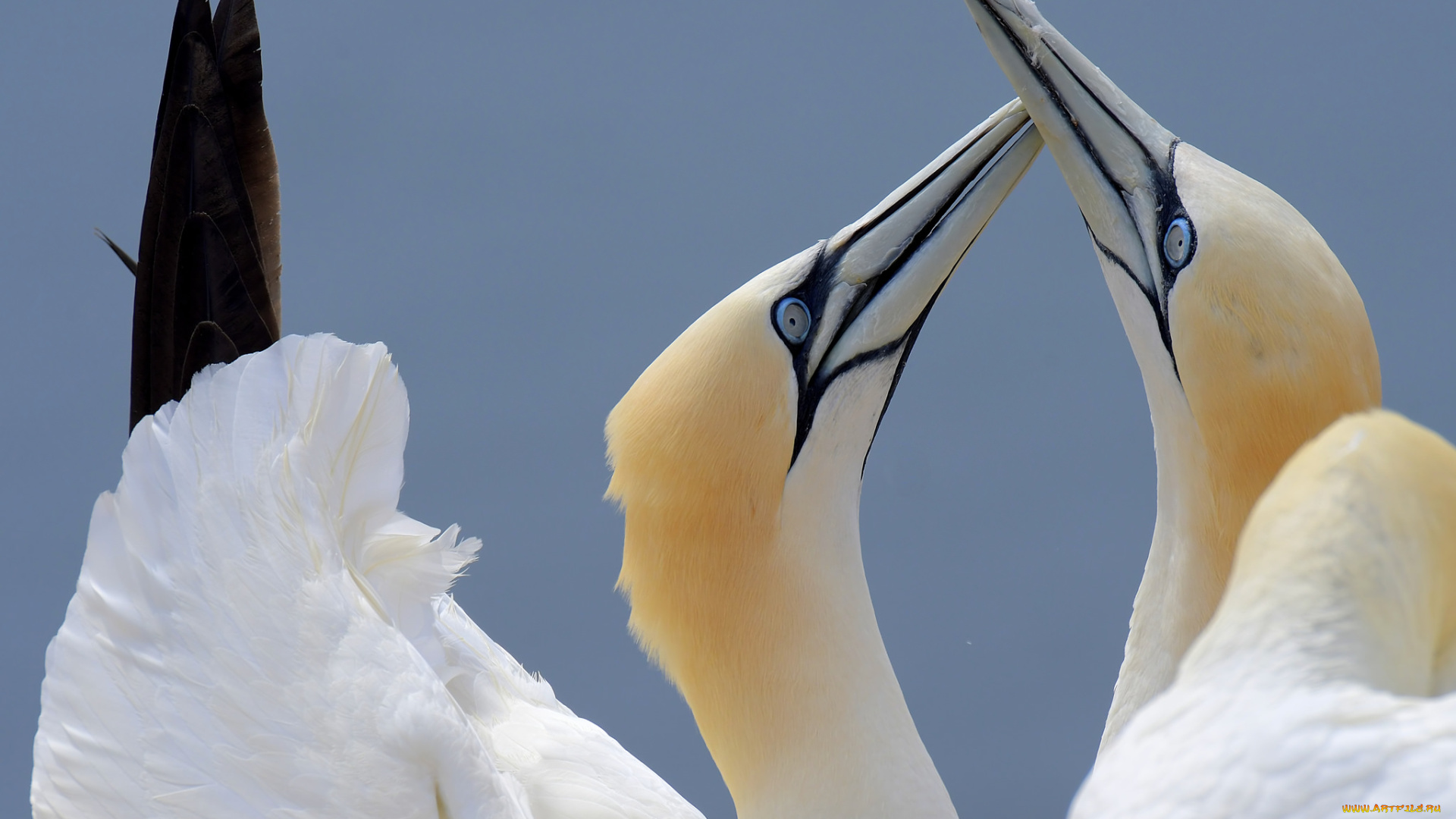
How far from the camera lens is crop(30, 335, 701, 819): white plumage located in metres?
2.64

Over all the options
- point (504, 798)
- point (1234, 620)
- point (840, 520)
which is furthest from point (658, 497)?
point (1234, 620)

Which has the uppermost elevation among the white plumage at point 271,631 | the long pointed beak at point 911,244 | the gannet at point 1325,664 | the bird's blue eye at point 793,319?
the long pointed beak at point 911,244

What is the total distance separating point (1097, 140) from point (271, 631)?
1840 mm

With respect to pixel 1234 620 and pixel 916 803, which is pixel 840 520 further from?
pixel 1234 620

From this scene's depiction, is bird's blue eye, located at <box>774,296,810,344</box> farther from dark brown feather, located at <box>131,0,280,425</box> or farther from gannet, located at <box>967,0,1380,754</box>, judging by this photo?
dark brown feather, located at <box>131,0,280,425</box>

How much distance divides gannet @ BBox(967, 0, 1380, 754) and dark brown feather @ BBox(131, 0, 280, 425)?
5.13 ft

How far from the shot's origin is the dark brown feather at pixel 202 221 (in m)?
3.01

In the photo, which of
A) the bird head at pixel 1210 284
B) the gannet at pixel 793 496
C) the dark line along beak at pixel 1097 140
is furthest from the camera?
the gannet at pixel 793 496

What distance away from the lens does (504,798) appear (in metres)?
2.72

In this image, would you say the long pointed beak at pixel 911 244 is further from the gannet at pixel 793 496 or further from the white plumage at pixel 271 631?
the white plumage at pixel 271 631

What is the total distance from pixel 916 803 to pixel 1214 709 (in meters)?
1.51

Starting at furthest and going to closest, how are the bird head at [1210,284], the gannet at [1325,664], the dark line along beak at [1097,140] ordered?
the dark line along beak at [1097,140], the bird head at [1210,284], the gannet at [1325,664]

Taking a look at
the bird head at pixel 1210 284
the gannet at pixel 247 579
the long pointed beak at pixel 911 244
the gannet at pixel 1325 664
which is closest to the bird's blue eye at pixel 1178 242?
the bird head at pixel 1210 284

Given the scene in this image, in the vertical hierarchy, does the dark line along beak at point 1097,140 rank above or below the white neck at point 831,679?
above
